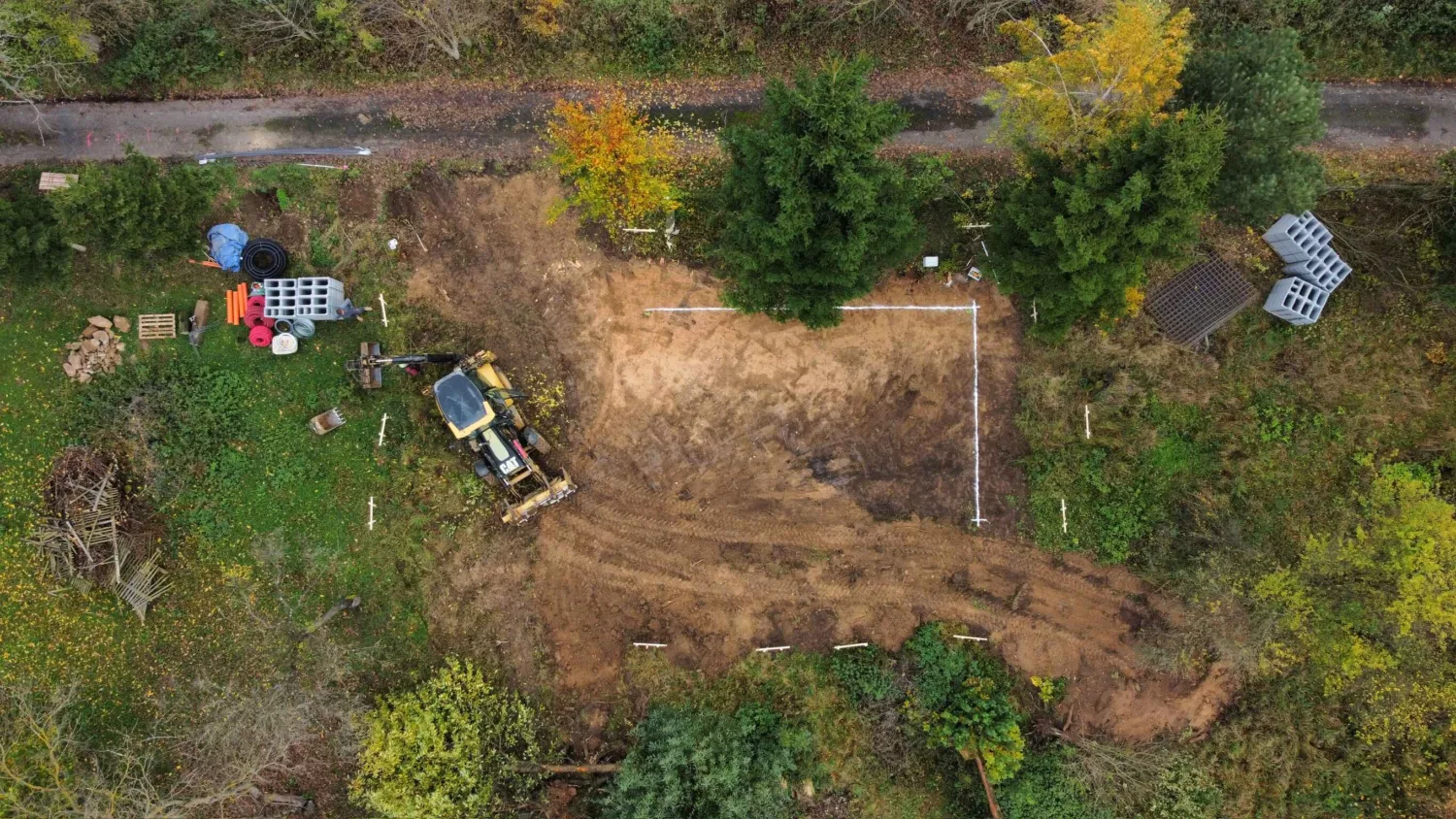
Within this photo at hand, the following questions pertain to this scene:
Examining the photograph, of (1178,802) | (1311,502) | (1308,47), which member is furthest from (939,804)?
(1308,47)

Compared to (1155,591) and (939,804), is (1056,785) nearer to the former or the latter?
(939,804)

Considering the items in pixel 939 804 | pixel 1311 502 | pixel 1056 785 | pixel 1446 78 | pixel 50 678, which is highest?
pixel 1446 78

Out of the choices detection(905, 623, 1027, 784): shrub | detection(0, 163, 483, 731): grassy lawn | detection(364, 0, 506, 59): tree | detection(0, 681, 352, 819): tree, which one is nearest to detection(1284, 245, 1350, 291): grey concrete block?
detection(905, 623, 1027, 784): shrub

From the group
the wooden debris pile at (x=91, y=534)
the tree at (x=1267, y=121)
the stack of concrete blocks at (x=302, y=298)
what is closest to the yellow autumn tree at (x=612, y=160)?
the stack of concrete blocks at (x=302, y=298)

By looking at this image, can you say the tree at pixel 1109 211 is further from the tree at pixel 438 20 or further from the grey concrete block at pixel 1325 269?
the tree at pixel 438 20

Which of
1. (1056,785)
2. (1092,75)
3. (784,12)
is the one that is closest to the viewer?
(1092,75)

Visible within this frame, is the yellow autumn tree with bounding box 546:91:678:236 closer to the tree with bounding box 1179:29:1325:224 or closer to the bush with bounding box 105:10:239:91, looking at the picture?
the bush with bounding box 105:10:239:91
